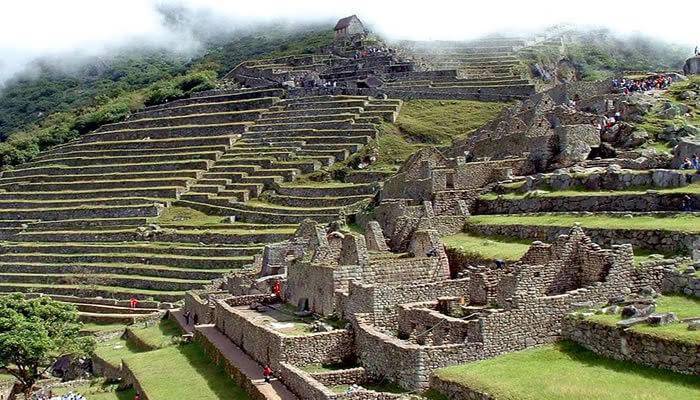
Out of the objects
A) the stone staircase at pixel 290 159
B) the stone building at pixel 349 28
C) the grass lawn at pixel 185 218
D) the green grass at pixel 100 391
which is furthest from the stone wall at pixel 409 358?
the stone building at pixel 349 28

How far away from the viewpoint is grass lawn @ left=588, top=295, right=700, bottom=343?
11.0 metres

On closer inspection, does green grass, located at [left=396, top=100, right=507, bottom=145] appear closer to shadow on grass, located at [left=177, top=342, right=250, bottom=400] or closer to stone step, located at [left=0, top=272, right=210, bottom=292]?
stone step, located at [left=0, top=272, right=210, bottom=292]

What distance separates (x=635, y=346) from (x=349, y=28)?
335ft

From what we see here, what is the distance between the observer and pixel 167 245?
50062 millimetres

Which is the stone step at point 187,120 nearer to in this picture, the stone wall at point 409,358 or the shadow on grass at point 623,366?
the stone wall at point 409,358

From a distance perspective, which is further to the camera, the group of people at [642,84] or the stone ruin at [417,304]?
the group of people at [642,84]

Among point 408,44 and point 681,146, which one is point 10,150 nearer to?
point 408,44

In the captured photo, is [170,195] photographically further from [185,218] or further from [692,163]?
[692,163]

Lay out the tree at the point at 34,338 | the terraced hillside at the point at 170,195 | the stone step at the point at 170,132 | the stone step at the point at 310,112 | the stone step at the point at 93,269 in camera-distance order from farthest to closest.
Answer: the stone step at the point at 170,132 < the stone step at the point at 310,112 < the terraced hillside at the point at 170,195 < the stone step at the point at 93,269 < the tree at the point at 34,338

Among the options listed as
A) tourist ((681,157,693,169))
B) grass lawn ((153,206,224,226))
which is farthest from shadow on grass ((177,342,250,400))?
grass lawn ((153,206,224,226))

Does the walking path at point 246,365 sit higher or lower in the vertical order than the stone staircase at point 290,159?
lower

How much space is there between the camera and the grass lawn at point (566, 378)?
1041 centimetres

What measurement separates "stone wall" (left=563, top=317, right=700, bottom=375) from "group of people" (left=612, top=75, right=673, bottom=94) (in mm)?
22363

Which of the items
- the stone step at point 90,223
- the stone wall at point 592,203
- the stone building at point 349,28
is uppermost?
the stone building at point 349,28
